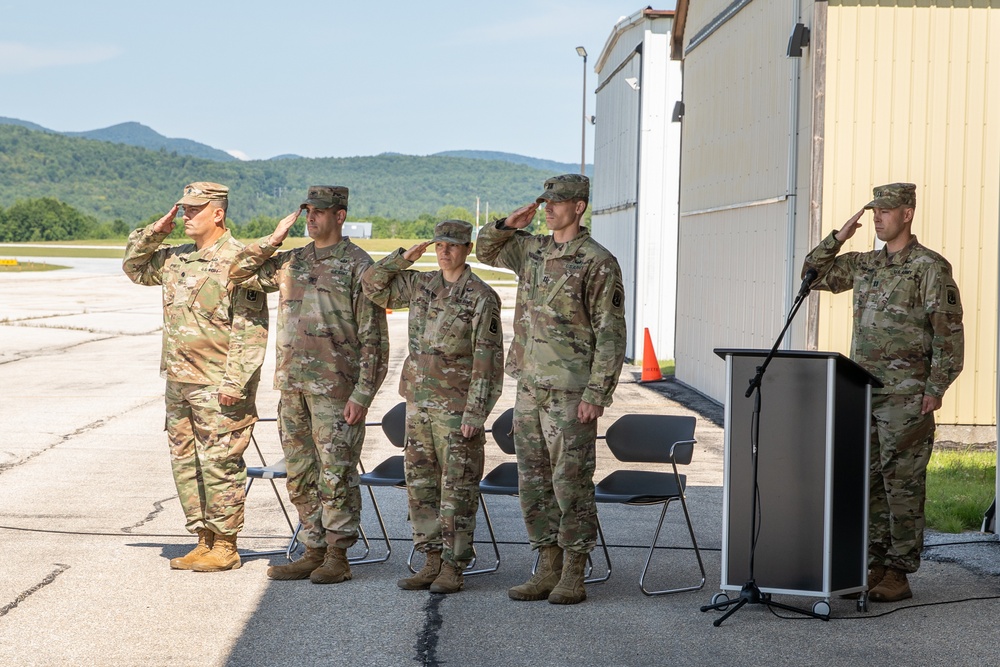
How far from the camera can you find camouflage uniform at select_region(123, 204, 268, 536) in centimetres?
662

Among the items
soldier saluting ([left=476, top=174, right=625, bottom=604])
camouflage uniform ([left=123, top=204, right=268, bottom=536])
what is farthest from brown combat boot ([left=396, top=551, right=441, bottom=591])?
camouflage uniform ([left=123, top=204, right=268, bottom=536])

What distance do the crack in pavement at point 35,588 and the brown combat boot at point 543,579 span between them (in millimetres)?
2497

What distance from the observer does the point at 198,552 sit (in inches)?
263

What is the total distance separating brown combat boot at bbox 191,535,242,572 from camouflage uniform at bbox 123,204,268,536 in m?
0.07

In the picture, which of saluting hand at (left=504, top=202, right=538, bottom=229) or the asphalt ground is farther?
saluting hand at (left=504, top=202, right=538, bottom=229)

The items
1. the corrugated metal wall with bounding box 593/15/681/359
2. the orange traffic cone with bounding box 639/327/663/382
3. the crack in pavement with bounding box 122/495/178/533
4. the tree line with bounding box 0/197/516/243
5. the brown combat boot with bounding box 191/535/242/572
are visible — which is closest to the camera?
the brown combat boot with bounding box 191/535/242/572

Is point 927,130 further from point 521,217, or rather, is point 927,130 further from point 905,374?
point 521,217

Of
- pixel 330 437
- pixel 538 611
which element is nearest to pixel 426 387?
pixel 330 437

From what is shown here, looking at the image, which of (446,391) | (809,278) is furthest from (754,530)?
(446,391)

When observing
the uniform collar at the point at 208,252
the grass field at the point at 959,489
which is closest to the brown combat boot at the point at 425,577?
the uniform collar at the point at 208,252

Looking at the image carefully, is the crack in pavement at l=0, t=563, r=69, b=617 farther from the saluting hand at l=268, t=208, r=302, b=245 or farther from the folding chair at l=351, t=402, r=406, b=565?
the saluting hand at l=268, t=208, r=302, b=245

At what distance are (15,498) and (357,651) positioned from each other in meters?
4.64

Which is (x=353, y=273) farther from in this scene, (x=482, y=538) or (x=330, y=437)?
(x=482, y=538)

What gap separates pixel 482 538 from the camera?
7566mm
